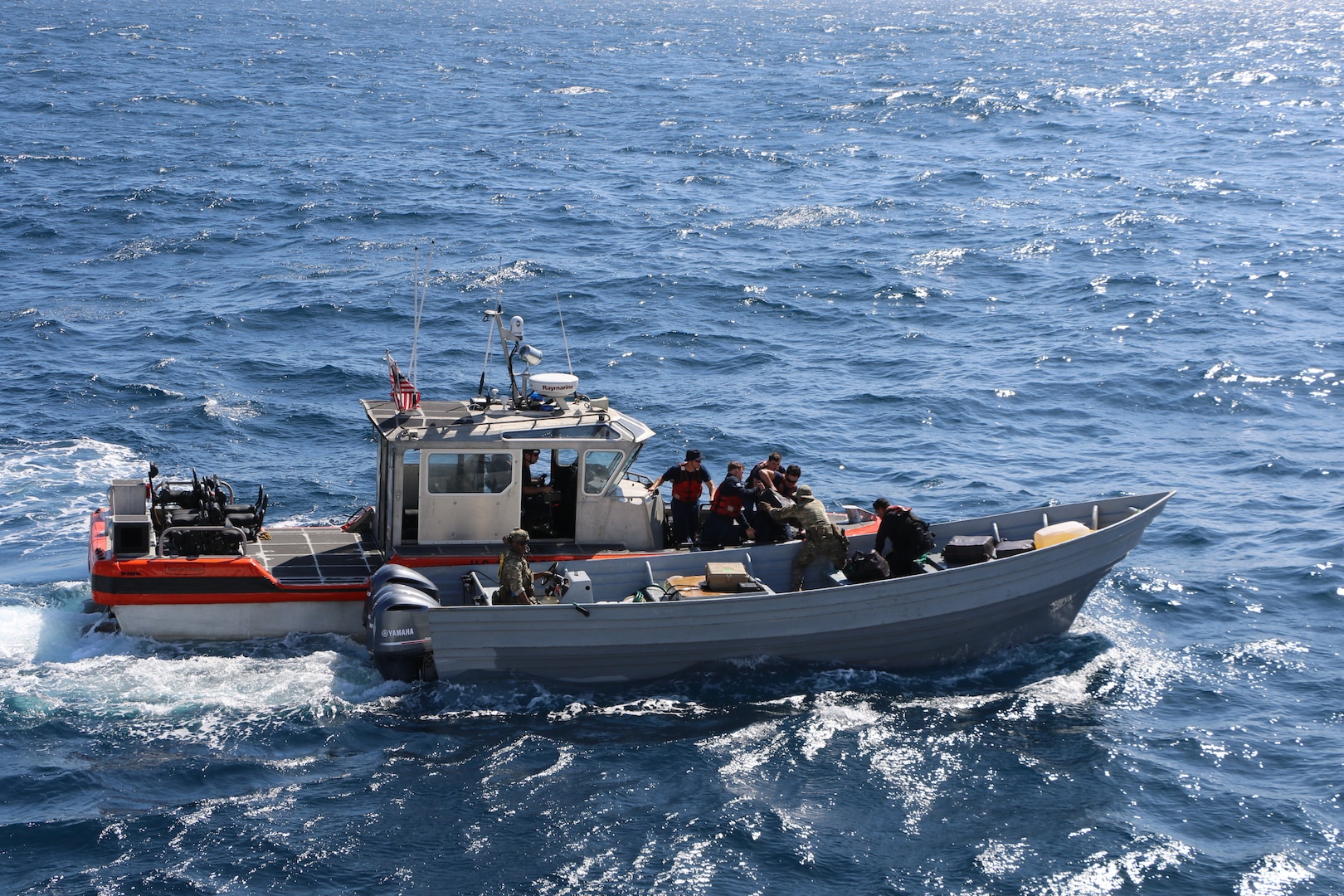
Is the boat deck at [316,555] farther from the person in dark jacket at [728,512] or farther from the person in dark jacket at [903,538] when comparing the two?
the person in dark jacket at [903,538]

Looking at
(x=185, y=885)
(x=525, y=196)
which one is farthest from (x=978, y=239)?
(x=185, y=885)

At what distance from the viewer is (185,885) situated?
1138 centimetres

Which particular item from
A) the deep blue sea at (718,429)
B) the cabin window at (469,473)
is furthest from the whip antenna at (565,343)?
the cabin window at (469,473)

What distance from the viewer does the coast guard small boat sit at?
14.6 m

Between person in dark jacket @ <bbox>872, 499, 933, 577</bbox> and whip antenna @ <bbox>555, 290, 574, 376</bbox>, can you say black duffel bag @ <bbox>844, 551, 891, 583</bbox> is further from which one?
whip antenna @ <bbox>555, 290, 574, 376</bbox>

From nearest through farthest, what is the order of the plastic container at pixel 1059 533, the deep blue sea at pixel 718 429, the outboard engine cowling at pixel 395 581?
the deep blue sea at pixel 718 429 < the outboard engine cowling at pixel 395 581 < the plastic container at pixel 1059 533

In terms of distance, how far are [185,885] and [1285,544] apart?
51.1 ft

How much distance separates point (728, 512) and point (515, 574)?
295 centimetres

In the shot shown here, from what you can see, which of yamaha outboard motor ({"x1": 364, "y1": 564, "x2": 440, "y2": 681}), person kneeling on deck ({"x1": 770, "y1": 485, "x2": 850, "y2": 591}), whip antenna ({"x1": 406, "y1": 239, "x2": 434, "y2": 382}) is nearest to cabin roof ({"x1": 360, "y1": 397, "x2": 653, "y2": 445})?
whip antenna ({"x1": 406, "y1": 239, "x2": 434, "y2": 382})

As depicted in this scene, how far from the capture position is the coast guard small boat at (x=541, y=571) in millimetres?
14609

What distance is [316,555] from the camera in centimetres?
1612

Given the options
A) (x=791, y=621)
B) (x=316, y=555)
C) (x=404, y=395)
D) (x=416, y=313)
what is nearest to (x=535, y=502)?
(x=404, y=395)

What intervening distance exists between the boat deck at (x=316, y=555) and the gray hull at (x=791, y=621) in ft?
6.08

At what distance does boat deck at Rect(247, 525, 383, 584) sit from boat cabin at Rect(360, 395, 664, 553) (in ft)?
1.23
